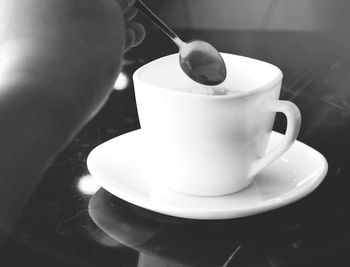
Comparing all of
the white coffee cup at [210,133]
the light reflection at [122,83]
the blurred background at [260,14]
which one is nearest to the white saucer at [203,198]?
the white coffee cup at [210,133]

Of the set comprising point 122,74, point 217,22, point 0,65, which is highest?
point 0,65

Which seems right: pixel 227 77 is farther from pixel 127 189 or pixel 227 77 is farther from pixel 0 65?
pixel 0 65

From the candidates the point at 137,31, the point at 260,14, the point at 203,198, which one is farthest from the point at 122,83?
the point at 260,14

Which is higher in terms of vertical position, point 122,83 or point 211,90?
point 211,90

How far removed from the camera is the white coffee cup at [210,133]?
0.60 metres

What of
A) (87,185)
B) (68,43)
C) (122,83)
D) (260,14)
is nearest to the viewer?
(68,43)

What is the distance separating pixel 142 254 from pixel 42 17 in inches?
7.9

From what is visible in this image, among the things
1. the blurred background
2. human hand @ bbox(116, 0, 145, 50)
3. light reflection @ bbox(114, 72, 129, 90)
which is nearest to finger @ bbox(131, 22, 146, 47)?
human hand @ bbox(116, 0, 145, 50)

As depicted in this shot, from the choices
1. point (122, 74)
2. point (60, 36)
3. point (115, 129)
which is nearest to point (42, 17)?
point (60, 36)

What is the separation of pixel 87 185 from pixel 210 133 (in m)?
0.14

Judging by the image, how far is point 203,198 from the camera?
63 cm

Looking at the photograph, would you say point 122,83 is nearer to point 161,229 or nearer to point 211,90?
point 211,90

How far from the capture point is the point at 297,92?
37.0 inches

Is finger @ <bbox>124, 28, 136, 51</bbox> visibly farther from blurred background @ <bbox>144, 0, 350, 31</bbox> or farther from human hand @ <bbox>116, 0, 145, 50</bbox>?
blurred background @ <bbox>144, 0, 350, 31</bbox>
